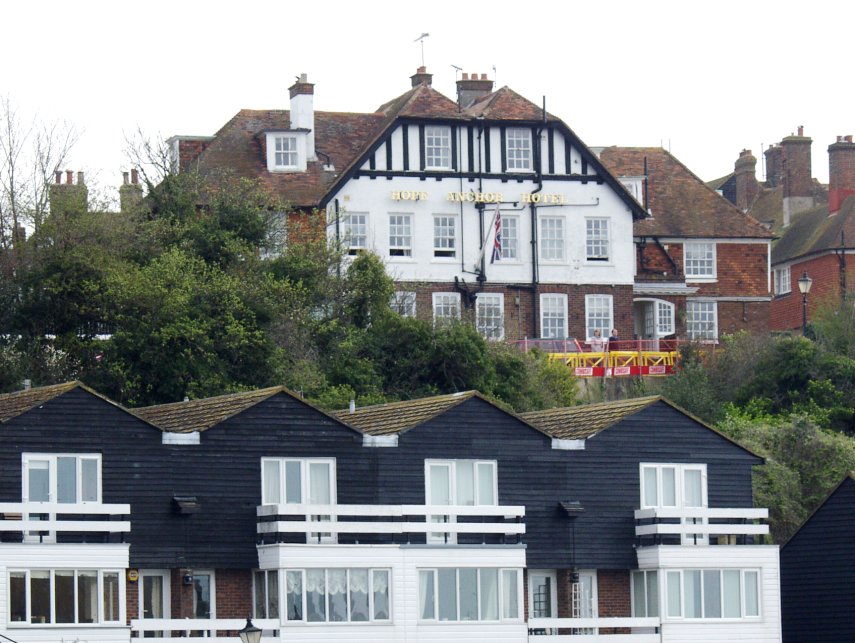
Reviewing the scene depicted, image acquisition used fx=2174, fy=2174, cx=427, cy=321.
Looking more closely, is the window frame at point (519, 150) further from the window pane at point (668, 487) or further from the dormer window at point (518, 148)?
the window pane at point (668, 487)

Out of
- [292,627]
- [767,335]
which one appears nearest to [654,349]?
[767,335]

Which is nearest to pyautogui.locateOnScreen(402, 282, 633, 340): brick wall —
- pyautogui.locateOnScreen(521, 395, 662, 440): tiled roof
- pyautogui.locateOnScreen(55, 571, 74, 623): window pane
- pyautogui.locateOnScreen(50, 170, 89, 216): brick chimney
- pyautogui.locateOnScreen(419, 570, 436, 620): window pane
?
pyautogui.locateOnScreen(50, 170, 89, 216): brick chimney

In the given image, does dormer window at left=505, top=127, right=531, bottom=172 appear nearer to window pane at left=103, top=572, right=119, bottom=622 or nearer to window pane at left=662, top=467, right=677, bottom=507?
window pane at left=662, top=467, right=677, bottom=507

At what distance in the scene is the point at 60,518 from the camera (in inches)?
1565

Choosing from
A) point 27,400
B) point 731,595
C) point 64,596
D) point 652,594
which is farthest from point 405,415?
point 64,596

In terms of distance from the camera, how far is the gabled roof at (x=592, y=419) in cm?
4556

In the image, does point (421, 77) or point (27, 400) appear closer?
point (27, 400)

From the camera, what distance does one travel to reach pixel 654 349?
237 feet

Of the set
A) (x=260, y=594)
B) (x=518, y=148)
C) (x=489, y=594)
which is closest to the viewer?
(x=260, y=594)

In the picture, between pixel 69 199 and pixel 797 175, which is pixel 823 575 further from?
pixel 797 175

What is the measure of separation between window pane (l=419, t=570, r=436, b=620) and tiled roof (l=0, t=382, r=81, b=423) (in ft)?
25.2

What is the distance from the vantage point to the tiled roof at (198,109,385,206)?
72938 mm

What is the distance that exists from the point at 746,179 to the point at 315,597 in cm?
6207

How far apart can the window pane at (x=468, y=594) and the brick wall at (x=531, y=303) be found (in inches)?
1150
